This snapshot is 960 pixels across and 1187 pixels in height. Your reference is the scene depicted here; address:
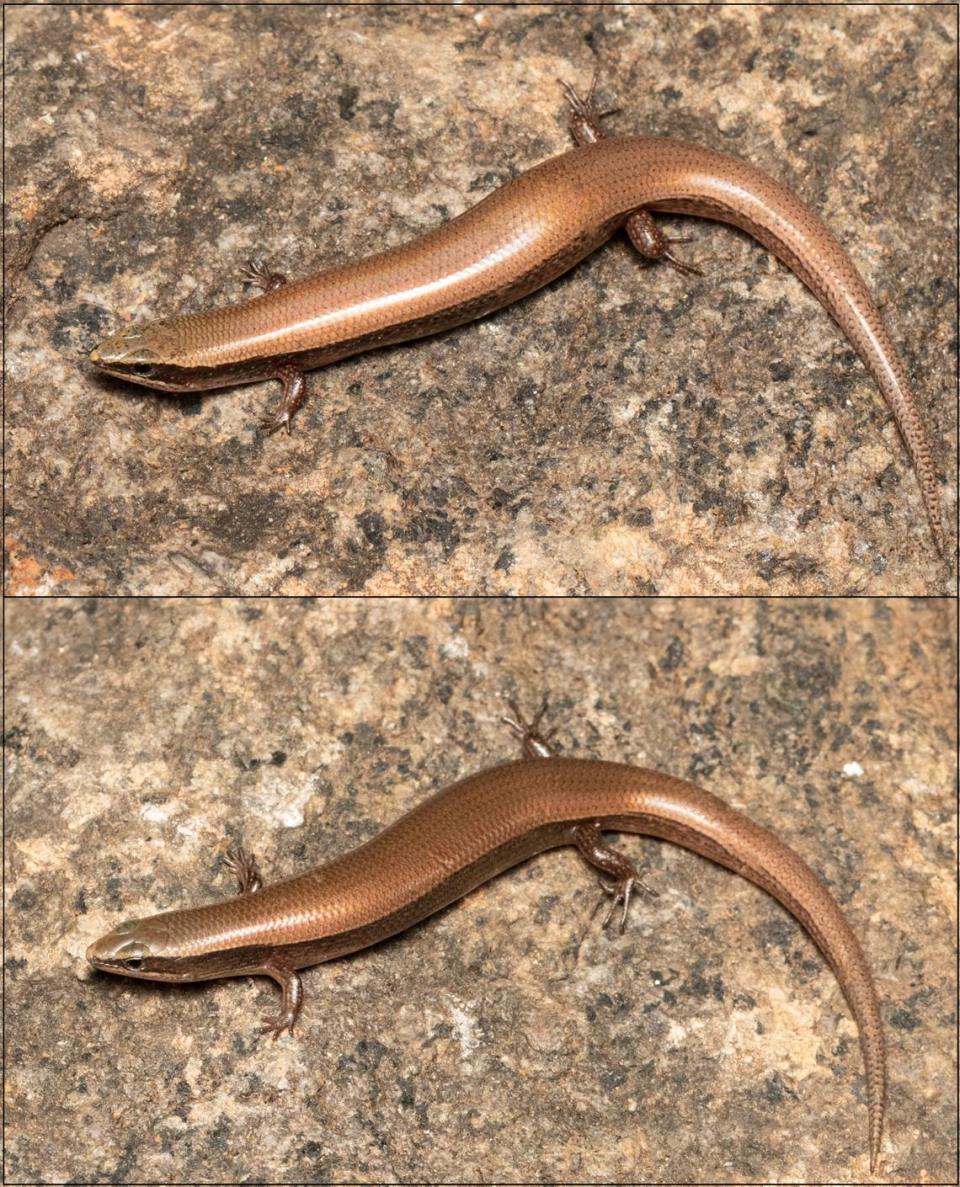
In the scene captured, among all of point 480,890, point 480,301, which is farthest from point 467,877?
point 480,301

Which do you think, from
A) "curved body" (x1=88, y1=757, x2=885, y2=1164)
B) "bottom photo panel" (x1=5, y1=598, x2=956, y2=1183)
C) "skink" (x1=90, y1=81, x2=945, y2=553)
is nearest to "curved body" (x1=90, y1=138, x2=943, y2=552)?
"skink" (x1=90, y1=81, x2=945, y2=553)

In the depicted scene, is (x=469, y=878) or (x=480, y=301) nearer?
(x=469, y=878)

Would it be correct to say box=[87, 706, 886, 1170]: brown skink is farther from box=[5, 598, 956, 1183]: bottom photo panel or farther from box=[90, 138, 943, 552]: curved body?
box=[90, 138, 943, 552]: curved body

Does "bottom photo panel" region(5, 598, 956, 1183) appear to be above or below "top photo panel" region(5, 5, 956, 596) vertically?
below

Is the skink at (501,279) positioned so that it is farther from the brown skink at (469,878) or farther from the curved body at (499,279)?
the brown skink at (469,878)

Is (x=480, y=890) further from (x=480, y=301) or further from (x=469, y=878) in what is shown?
(x=480, y=301)

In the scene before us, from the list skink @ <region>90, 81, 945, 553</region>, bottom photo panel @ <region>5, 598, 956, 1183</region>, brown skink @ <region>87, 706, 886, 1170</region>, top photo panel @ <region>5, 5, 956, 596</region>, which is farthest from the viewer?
skink @ <region>90, 81, 945, 553</region>

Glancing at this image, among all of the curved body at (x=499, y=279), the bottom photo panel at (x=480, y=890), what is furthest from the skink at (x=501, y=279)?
the bottom photo panel at (x=480, y=890)

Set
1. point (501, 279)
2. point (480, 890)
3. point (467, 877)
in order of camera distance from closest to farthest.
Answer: point (467, 877) < point (480, 890) < point (501, 279)
